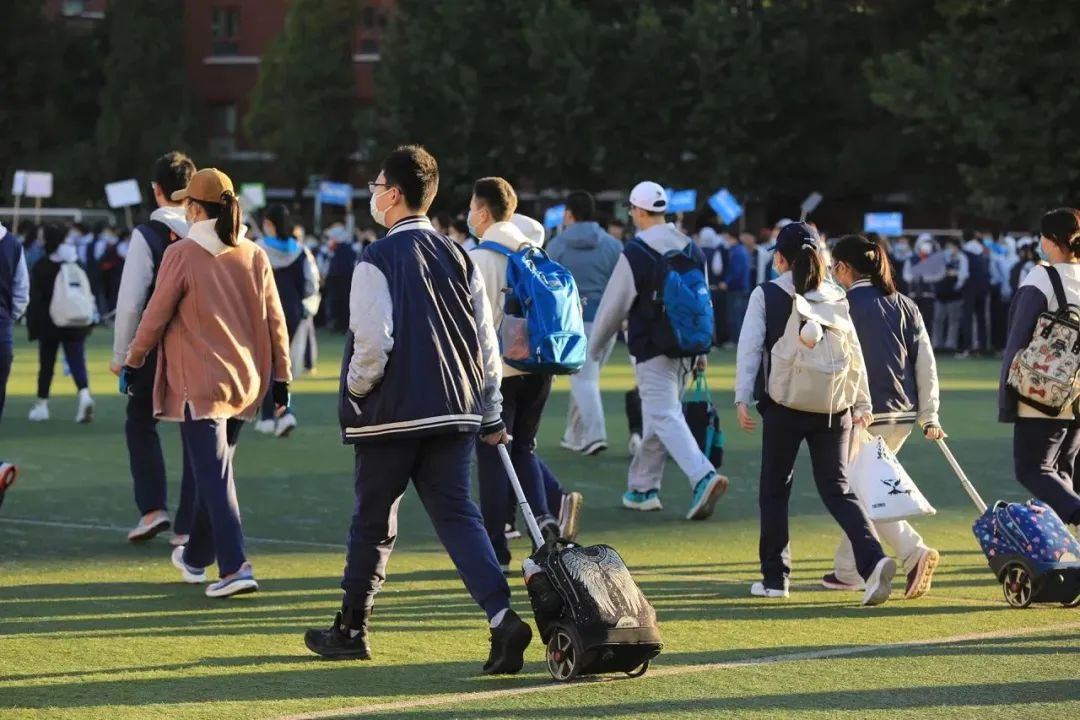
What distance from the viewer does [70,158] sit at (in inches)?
2485

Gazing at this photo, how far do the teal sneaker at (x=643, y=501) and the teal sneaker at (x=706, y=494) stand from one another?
55 centimetres

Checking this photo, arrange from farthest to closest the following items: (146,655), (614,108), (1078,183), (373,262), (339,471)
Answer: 1. (614,108)
2. (1078,183)
3. (339,471)
4. (146,655)
5. (373,262)

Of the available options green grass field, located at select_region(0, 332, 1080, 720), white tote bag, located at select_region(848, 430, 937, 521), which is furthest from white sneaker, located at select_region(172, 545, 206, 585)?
white tote bag, located at select_region(848, 430, 937, 521)

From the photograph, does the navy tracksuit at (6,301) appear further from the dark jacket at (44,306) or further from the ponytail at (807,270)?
the dark jacket at (44,306)

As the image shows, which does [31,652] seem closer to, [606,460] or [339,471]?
[339,471]

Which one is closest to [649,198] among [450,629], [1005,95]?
[450,629]

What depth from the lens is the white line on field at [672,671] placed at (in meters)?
6.92

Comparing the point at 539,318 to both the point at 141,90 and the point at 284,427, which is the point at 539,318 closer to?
the point at 284,427

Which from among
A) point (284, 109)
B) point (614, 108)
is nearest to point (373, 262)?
point (614, 108)

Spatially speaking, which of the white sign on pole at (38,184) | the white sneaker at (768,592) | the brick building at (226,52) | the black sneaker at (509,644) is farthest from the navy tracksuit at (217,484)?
the brick building at (226,52)

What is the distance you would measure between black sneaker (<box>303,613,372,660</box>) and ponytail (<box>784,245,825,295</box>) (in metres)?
2.66

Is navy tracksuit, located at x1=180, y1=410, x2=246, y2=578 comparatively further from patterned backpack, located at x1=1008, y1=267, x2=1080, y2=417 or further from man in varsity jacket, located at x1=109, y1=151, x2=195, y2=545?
patterned backpack, located at x1=1008, y1=267, x2=1080, y2=417

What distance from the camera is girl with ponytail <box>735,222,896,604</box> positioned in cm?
933

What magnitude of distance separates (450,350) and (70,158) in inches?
2266
